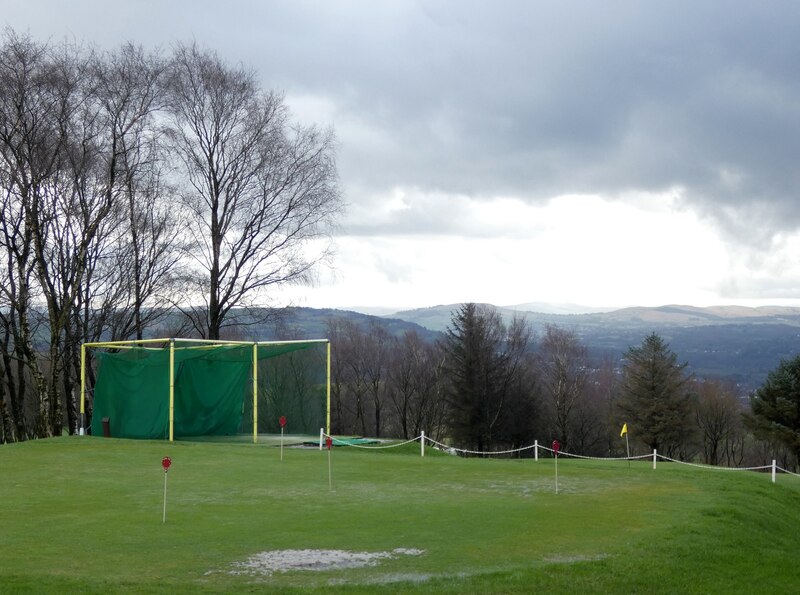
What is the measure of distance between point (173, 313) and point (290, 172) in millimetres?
9321

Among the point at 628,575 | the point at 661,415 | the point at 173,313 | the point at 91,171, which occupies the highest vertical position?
the point at 91,171

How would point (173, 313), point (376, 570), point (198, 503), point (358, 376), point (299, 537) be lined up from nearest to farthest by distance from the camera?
1. point (376, 570)
2. point (299, 537)
3. point (198, 503)
4. point (173, 313)
5. point (358, 376)

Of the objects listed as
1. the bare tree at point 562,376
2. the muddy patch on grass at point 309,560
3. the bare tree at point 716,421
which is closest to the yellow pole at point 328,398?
the muddy patch on grass at point 309,560

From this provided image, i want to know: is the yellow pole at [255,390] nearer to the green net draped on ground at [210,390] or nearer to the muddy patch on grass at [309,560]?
the green net draped on ground at [210,390]

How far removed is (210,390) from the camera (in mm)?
25578

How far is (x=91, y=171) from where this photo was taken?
3047cm

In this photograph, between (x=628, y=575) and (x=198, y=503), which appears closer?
(x=628, y=575)

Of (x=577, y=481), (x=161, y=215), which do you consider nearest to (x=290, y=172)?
(x=161, y=215)

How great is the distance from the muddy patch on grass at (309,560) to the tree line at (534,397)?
35.4m

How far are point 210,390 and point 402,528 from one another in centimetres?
1623

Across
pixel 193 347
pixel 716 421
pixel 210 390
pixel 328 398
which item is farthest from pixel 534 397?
pixel 193 347

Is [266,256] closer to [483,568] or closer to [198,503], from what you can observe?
[198,503]

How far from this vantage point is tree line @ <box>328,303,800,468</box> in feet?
165

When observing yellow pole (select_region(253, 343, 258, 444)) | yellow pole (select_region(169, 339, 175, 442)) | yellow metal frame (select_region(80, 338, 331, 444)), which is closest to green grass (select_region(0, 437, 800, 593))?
yellow pole (select_region(169, 339, 175, 442))
